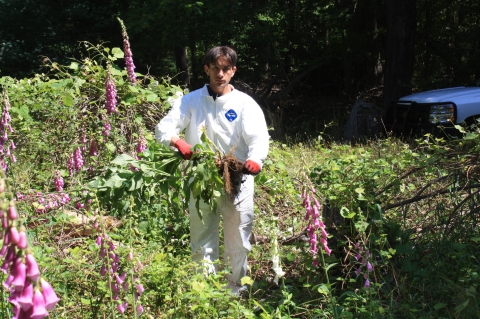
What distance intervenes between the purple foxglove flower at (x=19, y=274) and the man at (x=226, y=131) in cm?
225

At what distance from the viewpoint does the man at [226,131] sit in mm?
4066

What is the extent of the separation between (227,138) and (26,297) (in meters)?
2.50

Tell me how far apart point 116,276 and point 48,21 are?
16978 millimetres

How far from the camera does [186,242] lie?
5008mm

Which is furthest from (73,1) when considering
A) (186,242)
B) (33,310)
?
(33,310)

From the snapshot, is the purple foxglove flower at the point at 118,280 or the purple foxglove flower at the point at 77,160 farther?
the purple foxglove flower at the point at 77,160

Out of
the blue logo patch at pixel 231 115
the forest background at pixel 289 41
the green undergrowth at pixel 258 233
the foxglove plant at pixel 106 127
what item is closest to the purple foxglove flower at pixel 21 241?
the green undergrowth at pixel 258 233

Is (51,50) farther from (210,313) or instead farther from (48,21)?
(210,313)

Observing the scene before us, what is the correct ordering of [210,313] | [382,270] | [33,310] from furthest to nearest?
[382,270], [210,313], [33,310]

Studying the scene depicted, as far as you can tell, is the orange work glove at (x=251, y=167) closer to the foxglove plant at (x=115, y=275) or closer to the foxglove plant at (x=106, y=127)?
the foxglove plant at (x=115, y=275)

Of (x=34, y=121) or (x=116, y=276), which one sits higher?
(x=34, y=121)

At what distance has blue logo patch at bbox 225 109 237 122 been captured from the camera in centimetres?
409

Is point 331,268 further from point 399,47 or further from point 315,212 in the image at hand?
point 399,47

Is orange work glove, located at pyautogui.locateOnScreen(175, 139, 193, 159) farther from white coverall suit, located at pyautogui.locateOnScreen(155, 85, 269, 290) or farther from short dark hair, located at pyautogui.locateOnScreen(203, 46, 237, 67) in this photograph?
short dark hair, located at pyautogui.locateOnScreen(203, 46, 237, 67)
